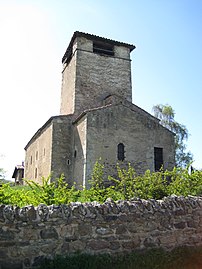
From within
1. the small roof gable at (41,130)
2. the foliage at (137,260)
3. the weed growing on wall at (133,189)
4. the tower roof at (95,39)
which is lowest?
the foliage at (137,260)

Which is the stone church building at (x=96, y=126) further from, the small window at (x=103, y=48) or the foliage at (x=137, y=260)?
the foliage at (x=137, y=260)

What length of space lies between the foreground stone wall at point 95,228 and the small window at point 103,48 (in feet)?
66.5

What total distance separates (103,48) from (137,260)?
72.3 feet

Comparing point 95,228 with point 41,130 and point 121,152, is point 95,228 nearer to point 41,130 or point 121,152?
point 121,152

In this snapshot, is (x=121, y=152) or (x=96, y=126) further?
(x=121, y=152)

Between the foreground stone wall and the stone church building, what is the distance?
1116 cm

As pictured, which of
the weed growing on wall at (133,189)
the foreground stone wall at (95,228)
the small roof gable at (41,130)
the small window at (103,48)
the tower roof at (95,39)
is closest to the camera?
the foreground stone wall at (95,228)

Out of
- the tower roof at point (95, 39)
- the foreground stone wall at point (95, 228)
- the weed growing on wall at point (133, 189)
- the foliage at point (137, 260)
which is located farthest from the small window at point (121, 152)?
the foliage at point (137, 260)

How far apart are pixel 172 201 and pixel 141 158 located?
1253cm

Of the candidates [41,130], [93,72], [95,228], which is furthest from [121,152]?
[95,228]

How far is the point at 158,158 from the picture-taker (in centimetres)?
1908

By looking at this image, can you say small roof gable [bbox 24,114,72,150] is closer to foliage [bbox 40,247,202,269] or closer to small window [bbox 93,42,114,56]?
small window [bbox 93,42,114,56]

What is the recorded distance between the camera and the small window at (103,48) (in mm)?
24250

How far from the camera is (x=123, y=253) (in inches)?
202
